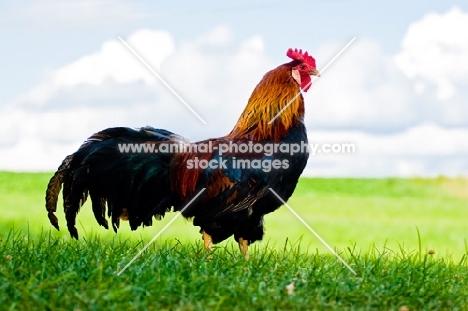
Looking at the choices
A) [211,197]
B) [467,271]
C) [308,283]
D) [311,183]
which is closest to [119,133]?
[211,197]

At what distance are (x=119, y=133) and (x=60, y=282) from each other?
1.95 metres

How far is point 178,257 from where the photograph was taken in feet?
18.3

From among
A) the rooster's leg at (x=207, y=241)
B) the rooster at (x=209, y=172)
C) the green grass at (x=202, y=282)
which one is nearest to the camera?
the green grass at (x=202, y=282)

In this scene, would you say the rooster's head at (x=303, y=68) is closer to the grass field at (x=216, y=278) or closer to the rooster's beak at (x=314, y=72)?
the rooster's beak at (x=314, y=72)

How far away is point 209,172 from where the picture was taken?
19.1 feet

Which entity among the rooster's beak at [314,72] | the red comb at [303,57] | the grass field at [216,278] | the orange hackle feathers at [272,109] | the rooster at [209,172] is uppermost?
the red comb at [303,57]

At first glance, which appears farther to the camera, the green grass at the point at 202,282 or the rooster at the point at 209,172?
the rooster at the point at 209,172

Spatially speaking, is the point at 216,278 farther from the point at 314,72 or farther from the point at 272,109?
the point at 314,72

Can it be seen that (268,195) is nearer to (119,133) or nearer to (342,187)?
(119,133)

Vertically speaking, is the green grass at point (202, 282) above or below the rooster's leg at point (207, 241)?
below

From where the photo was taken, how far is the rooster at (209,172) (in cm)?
566

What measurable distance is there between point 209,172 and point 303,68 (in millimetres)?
1311

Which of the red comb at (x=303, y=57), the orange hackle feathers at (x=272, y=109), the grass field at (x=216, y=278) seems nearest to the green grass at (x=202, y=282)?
the grass field at (x=216, y=278)

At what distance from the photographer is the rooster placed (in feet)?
18.6
